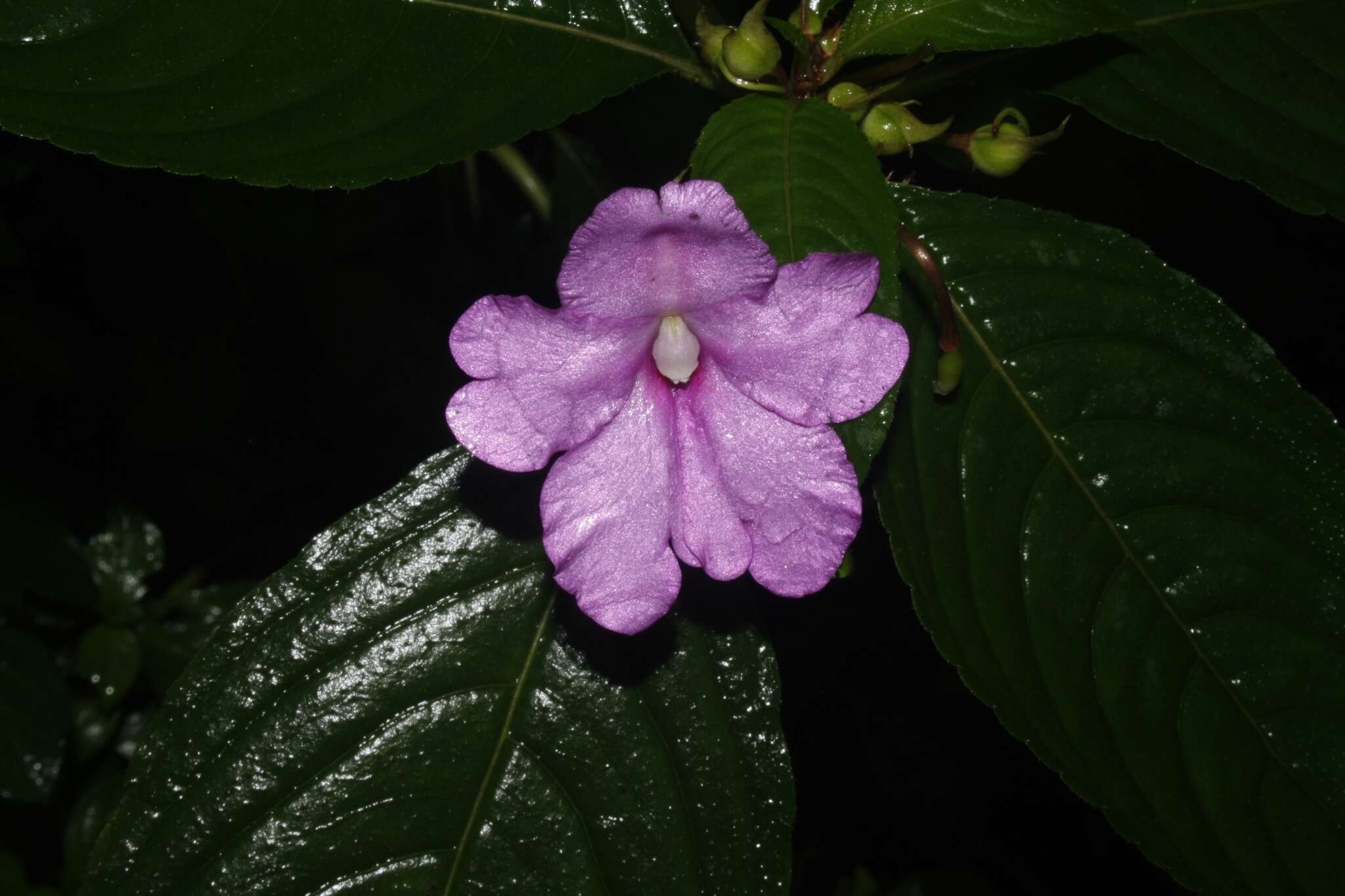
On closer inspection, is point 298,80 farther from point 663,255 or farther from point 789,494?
point 789,494

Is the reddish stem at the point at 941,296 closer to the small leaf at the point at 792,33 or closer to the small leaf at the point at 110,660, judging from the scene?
the small leaf at the point at 792,33

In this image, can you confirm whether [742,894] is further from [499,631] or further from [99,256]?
[99,256]

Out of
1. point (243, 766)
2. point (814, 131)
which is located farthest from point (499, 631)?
point (814, 131)

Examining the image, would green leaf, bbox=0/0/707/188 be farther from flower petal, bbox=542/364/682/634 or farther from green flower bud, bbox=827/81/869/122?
flower petal, bbox=542/364/682/634

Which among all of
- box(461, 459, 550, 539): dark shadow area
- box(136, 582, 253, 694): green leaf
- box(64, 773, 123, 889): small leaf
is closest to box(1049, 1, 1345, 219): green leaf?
box(461, 459, 550, 539): dark shadow area

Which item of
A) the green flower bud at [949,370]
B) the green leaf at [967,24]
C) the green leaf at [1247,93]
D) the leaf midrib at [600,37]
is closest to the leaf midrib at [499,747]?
the green flower bud at [949,370]

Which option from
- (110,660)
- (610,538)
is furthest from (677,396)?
(110,660)

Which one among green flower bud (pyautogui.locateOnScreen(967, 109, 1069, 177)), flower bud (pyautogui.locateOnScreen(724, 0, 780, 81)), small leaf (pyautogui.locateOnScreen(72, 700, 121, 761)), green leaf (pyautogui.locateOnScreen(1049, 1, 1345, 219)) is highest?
flower bud (pyautogui.locateOnScreen(724, 0, 780, 81))
